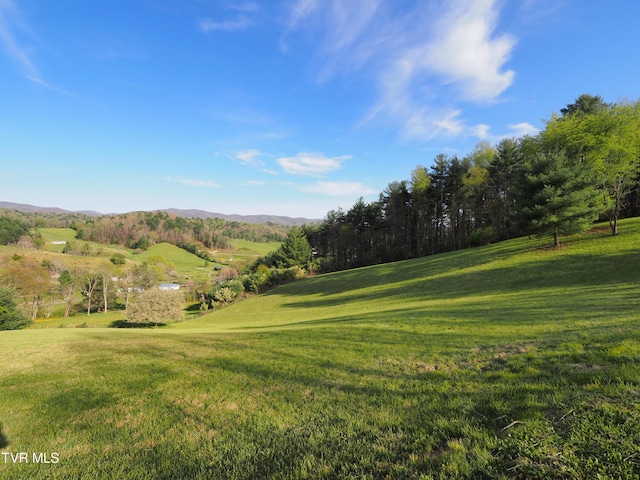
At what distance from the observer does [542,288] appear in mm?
18906

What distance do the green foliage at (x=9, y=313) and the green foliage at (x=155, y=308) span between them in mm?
13904

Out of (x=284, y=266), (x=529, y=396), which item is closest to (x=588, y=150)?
(x=529, y=396)

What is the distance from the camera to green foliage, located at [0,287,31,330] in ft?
123

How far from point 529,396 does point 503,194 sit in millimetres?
53348

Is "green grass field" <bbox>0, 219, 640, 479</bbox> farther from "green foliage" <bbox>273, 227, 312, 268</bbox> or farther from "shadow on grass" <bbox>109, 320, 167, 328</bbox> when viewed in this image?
"green foliage" <bbox>273, 227, 312, 268</bbox>

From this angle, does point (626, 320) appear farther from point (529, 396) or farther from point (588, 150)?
point (588, 150)

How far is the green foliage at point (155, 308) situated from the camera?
42.0 m

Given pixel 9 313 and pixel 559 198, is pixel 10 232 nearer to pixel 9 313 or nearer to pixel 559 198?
pixel 9 313

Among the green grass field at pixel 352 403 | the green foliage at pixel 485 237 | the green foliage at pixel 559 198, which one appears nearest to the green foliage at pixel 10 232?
Result: the green grass field at pixel 352 403

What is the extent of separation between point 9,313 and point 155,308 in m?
18.4

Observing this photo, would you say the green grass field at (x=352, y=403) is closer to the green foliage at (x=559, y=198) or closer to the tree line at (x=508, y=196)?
the green foliage at (x=559, y=198)

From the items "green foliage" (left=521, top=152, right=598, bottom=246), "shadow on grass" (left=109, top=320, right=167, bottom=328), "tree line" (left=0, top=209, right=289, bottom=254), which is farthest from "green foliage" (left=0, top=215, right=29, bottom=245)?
"green foliage" (left=521, top=152, right=598, bottom=246)

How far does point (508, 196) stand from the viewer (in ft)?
135

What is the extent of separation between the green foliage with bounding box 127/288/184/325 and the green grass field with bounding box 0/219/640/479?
32.9 meters
